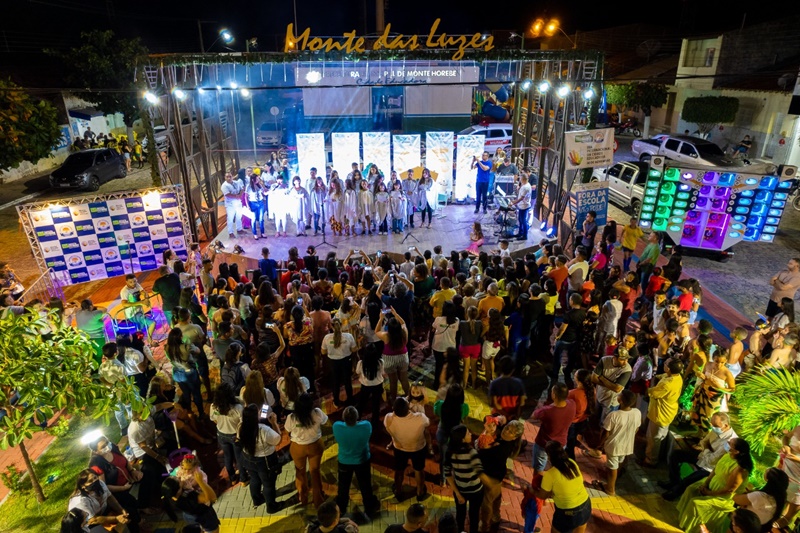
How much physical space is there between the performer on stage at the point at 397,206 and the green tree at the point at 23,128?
10831 millimetres

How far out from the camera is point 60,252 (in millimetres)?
10195

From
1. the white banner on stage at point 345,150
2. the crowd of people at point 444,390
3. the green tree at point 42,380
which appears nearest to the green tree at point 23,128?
the white banner on stage at point 345,150

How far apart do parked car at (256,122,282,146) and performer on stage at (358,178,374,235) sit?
14.1 metres

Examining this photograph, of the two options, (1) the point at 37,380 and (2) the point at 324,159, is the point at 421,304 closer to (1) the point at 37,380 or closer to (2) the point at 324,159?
(1) the point at 37,380

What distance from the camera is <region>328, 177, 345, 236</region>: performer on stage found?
41.7ft

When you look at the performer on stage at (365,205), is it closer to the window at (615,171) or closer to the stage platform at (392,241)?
the stage platform at (392,241)

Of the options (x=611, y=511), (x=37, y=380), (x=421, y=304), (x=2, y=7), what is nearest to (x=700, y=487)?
(x=611, y=511)

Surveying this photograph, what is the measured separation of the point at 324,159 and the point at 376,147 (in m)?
1.61

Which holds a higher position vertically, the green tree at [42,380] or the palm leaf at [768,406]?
the green tree at [42,380]

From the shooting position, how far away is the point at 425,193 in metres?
13.3

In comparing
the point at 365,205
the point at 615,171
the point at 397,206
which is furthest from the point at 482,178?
the point at 615,171

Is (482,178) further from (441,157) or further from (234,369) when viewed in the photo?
(234,369)

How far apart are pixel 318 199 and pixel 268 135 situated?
48.8 feet

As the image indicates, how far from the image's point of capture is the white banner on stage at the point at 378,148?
14.5m
